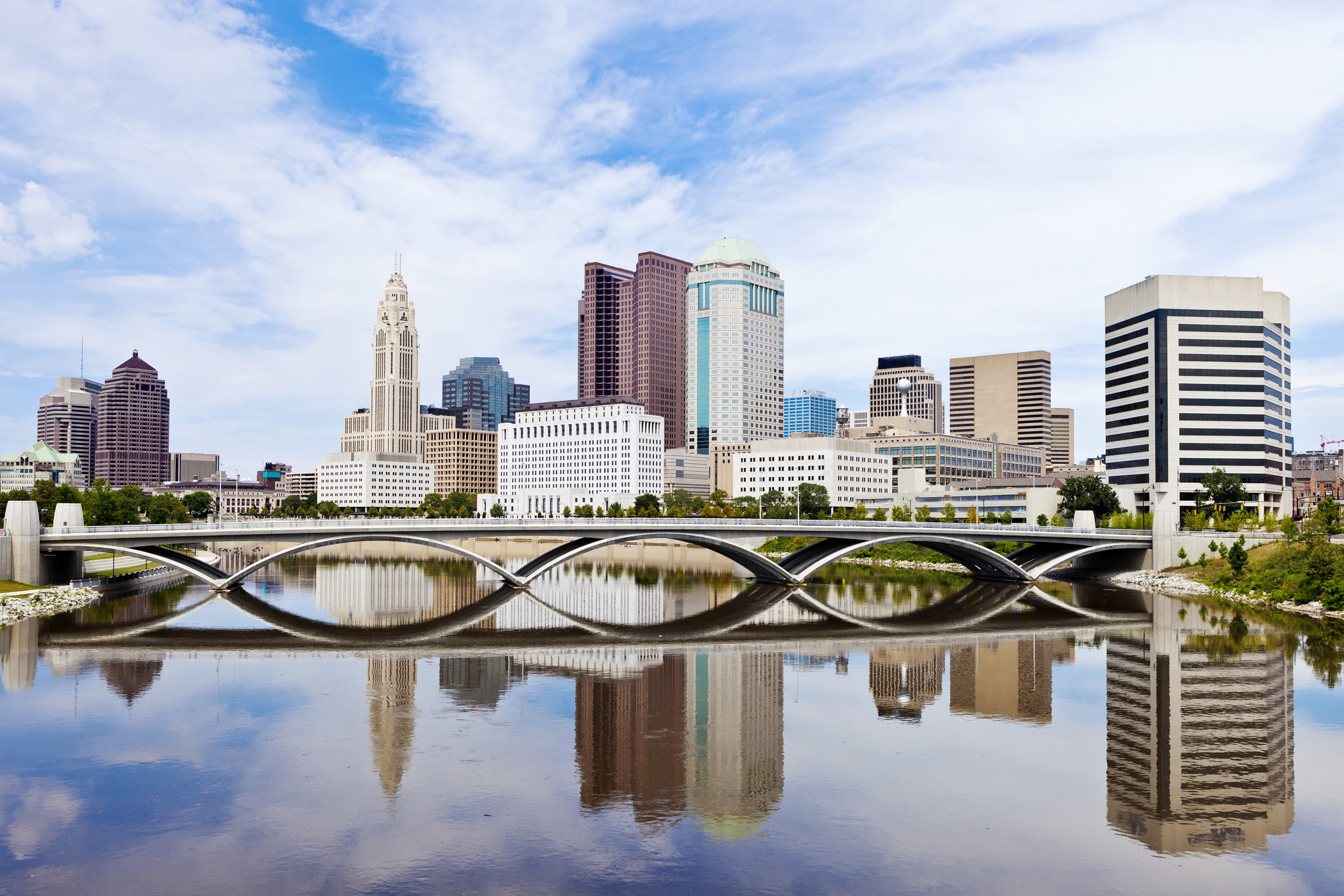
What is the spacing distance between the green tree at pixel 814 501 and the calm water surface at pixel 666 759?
322ft

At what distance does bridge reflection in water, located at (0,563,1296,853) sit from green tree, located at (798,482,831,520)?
72.2 meters

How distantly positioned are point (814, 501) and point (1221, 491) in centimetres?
6178

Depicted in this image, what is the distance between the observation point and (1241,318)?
142 m

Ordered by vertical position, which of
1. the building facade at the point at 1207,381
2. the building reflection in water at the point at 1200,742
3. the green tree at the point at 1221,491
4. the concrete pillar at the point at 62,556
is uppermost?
the building facade at the point at 1207,381

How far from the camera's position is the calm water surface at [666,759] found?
22.8 meters

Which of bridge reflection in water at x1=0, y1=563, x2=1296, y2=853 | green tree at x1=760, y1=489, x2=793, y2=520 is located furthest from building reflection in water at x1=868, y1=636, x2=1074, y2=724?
green tree at x1=760, y1=489, x2=793, y2=520

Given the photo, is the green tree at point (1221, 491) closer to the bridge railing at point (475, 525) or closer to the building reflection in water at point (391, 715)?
the bridge railing at point (475, 525)

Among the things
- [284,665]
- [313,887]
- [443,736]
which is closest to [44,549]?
[284,665]

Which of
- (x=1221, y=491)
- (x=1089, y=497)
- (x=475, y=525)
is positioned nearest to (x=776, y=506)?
(x=1089, y=497)

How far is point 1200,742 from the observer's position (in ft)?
113

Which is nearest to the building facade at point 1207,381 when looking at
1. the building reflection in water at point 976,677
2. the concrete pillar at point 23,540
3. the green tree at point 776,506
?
the green tree at point 776,506

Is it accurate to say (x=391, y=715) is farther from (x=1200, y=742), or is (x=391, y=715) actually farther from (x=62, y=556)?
(x=62, y=556)

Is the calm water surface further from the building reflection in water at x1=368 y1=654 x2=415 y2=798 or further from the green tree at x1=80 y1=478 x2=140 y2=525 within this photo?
the green tree at x1=80 y1=478 x2=140 y2=525

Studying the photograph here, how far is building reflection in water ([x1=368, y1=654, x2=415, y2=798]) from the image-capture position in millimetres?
29859
